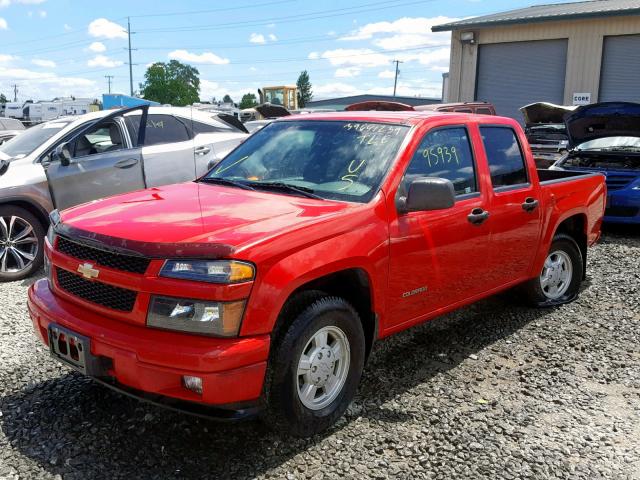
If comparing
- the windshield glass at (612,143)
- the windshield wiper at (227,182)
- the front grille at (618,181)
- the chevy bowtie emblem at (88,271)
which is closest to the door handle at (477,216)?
the windshield wiper at (227,182)

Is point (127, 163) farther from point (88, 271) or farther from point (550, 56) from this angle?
point (550, 56)

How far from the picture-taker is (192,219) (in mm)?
3205

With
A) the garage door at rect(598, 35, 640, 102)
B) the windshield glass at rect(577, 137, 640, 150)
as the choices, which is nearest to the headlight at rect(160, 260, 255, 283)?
the windshield glass at rect(577, 137, 640, 150)

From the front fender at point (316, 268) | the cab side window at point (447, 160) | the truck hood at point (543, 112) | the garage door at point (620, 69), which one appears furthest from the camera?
the garage door at point (620, 69)

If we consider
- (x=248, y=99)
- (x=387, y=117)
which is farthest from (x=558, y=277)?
(x=248, y=99)

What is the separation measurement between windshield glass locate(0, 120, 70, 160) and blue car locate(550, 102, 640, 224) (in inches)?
291

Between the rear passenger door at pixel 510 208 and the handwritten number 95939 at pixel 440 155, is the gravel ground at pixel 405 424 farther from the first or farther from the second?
the handwritten number 95939 at pixel 440 155

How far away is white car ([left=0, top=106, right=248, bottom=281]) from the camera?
635 centimetres

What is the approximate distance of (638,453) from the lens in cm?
329

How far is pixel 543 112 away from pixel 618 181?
3.07 meters

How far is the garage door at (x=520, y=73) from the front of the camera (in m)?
19.7

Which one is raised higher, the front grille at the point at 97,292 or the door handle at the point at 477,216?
the door handle at the point at 477,216

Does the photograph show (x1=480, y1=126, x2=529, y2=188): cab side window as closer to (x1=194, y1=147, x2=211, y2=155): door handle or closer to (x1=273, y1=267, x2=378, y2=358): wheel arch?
(x1=273, y1=267, x2=378, y2=358): wheel arch

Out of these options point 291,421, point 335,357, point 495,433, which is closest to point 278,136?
point 335,357
